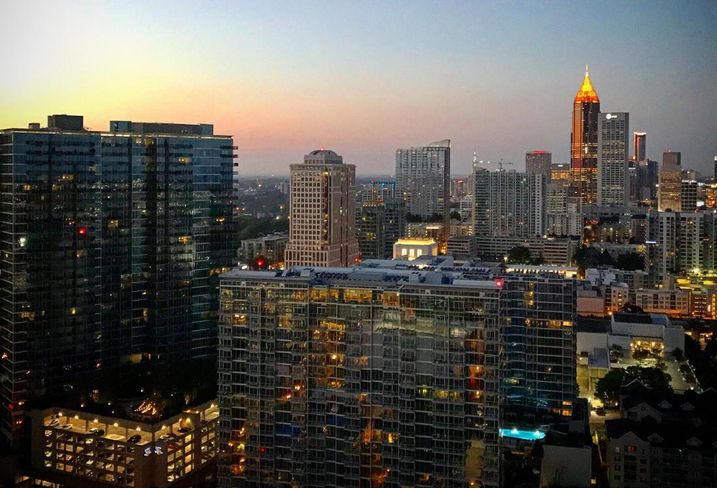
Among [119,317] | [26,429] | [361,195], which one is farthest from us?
[361,195]

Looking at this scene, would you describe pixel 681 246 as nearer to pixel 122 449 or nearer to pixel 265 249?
pixel 265 249

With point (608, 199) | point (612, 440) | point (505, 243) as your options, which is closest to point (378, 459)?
point (612, 440)

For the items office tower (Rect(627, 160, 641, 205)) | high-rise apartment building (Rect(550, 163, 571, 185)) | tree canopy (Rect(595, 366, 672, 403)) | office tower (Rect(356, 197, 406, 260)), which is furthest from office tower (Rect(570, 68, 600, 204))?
tree canopy (Rect(595, 366, 672, 403))

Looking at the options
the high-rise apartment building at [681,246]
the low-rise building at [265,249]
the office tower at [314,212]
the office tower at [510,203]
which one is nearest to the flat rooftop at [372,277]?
the office tower at [314,212]

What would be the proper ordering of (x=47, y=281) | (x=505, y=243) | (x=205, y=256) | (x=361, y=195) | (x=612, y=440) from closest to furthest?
(x=612, y=440) < (x=47, y=281) < (x=205, y=256) < (x=505, y=243) < (x=361, y=195)

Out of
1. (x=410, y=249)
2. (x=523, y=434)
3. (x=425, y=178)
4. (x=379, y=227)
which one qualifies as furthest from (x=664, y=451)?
(x=425, y=178)

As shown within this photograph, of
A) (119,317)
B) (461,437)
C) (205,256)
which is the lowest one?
(461,437)

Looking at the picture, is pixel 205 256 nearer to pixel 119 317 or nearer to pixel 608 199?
pixel 119 317

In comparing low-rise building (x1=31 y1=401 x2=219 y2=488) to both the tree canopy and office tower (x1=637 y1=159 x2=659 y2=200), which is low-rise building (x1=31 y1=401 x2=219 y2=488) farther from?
office tower (x1=637 y1=159 x2=659 y2=200)
